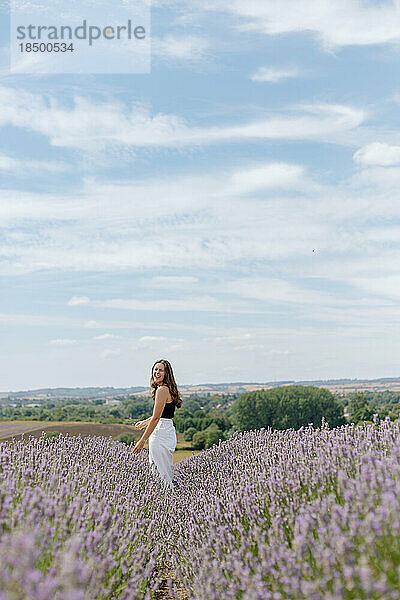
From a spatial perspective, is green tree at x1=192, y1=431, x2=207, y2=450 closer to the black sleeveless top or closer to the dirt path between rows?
the black sleeveless top

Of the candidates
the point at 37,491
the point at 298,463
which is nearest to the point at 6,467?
the point at 37,491

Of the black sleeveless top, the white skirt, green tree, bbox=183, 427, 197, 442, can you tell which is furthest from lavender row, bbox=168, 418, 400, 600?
green tree, bbox=183, 427, 197, 442

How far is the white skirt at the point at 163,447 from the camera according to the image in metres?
6.64

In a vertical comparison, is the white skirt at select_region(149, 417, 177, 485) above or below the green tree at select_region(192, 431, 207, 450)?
above

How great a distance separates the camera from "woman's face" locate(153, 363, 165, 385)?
22.8 feet

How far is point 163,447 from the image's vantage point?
6.78 metres

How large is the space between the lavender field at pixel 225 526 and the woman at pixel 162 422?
1.18m

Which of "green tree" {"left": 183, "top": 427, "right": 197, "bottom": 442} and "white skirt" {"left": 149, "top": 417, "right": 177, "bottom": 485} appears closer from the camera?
"white skirt" {"left": 149, "top": 417, "right": 177, "bottom": 485}

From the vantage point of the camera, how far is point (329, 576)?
194 cm

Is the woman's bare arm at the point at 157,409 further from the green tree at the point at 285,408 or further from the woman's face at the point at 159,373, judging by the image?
the green tree at the point at 285,408

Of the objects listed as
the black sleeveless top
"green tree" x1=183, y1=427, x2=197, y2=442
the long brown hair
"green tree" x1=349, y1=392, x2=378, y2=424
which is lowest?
"green tree" x1=183, y1=427, x2=197, y2=442

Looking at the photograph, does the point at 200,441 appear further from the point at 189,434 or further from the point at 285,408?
the point at 285,408

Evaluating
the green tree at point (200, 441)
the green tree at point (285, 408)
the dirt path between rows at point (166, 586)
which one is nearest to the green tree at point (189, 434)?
the green tree at point (285, 408)

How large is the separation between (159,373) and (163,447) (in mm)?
901
